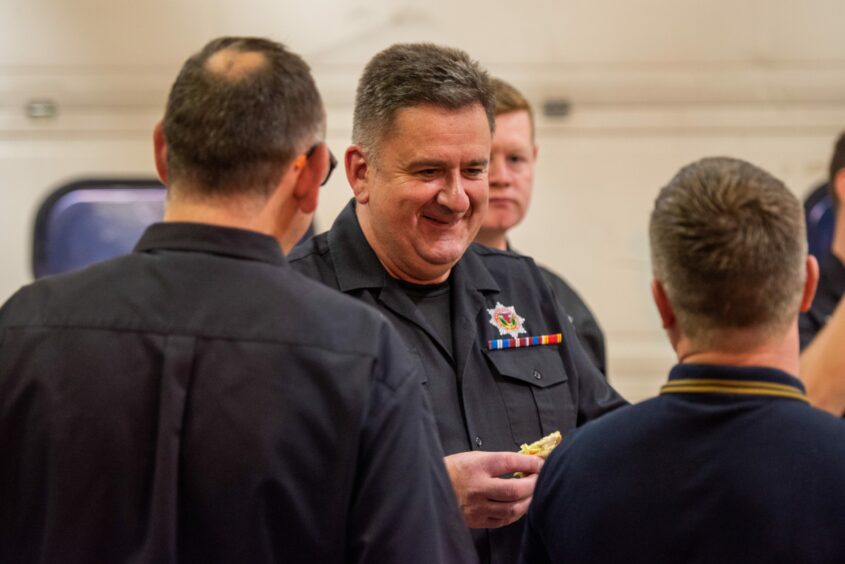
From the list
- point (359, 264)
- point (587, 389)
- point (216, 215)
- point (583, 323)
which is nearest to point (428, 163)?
point (359, 264)

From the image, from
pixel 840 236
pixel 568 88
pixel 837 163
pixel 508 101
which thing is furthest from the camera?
pixel 568 88

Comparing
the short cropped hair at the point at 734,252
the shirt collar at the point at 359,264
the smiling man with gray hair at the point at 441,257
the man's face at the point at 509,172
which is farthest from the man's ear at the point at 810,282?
the man's face at the point at 509,172

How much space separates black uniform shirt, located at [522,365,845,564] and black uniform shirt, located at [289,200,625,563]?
76 cm

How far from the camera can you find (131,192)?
15.3 feet

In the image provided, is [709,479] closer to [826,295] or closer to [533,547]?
[533,547]

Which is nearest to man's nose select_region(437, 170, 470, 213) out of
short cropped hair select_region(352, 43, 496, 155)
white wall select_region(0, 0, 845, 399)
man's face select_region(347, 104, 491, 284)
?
man's face select_region(347, 104, 491, 284)

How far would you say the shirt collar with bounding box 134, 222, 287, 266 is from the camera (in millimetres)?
1705

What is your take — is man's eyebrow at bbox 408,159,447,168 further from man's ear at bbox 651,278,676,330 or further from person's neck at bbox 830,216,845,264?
person's neck at bbox 830,216,845,264

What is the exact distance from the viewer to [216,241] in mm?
1705

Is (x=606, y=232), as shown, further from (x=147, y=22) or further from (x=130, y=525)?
(x=130, y=525)

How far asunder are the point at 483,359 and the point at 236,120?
1.08 meters

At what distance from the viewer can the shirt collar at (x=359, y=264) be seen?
8.45 ft

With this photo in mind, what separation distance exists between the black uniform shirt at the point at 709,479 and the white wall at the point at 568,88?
2.97 metres

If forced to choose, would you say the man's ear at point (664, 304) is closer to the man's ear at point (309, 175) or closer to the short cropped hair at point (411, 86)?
the man's ear at point (309, 175)
